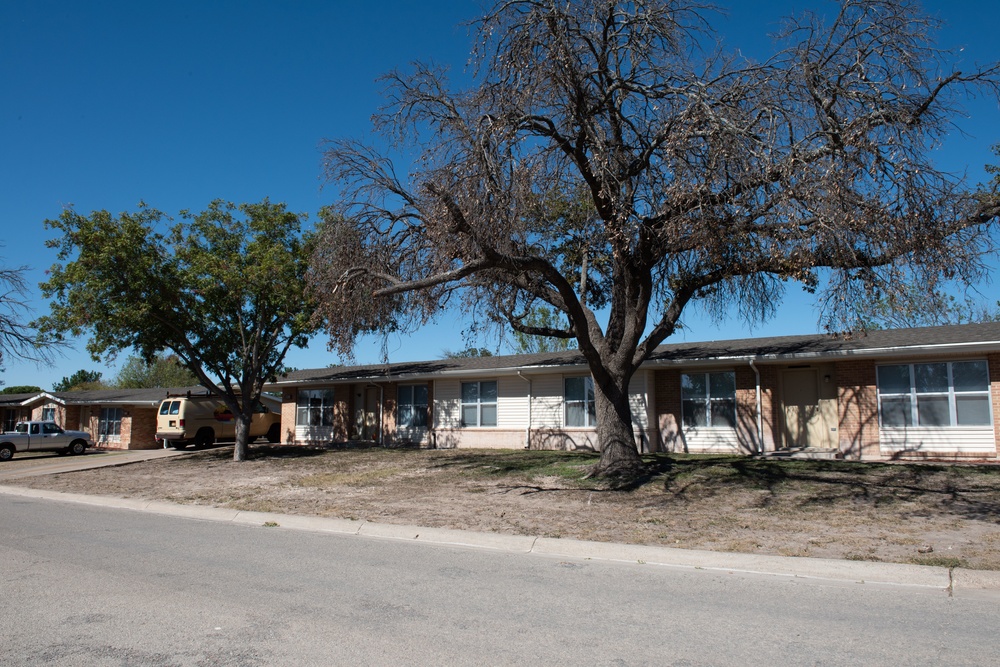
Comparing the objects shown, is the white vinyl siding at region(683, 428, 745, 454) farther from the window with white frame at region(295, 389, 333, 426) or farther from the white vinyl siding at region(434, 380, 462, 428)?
the window with white frame at region(295, 389, 333, 426)

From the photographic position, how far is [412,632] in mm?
5645

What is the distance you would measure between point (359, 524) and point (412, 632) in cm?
623

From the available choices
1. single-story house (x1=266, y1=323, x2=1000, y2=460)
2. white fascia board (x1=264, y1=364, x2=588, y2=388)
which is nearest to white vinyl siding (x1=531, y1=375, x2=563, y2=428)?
single-story house (x1=266, y1=323, x2=1000, y2=460)

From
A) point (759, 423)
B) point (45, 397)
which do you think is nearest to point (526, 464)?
point (759, 423)

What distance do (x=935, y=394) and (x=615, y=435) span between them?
336 inches

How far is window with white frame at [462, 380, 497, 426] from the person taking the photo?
2505 centimetres

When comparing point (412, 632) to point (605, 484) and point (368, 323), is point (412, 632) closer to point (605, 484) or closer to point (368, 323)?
point (605, 484)

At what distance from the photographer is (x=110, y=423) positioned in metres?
37.1

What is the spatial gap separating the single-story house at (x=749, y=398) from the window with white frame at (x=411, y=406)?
0.04 m

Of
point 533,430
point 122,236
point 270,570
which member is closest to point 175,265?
point 122,236

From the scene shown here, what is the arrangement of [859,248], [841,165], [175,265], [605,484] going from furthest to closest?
[175,265] → [605,484] → [859,248] → [841,165]

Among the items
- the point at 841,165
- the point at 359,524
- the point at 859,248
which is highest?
the point at 841,165

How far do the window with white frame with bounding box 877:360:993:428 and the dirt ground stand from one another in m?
2.68

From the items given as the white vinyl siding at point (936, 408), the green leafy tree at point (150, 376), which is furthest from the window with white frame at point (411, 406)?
the green leafy tree at point (150, 376)
